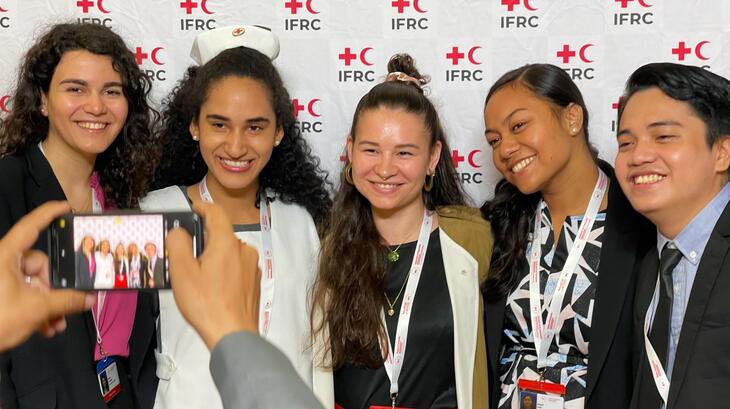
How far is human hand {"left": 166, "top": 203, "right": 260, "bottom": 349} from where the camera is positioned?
0.94 meters

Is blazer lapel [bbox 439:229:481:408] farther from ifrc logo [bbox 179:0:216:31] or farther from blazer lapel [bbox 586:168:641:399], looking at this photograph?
ifrc logo [bbox 179:0:216:31]

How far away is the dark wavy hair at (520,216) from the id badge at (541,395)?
12.2 inches

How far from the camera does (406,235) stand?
2535mm

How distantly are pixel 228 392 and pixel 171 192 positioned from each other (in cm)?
175

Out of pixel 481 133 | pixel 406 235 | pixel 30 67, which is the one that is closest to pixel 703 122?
pixel 406 235

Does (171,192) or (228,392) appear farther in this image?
(171,192)

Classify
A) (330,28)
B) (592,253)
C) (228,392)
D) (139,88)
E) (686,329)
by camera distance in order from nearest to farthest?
(228,392), (686,329), (592,253), (139,88), (330,28)

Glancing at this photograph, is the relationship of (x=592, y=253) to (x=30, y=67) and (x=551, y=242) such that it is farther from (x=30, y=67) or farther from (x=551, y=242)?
(x=30, y=67)

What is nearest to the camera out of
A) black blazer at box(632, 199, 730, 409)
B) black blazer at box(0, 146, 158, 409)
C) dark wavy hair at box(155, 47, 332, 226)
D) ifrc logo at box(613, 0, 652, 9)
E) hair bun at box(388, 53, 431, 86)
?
black blazer at box(632, 199, 730, 409)

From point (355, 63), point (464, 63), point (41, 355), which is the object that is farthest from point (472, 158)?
point (41, 355)

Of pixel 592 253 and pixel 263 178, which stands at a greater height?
pixel 263 178

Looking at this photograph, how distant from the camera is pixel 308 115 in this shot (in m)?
3.13

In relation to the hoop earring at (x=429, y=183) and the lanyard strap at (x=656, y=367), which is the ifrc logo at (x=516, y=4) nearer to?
the hoop earring at (x=429, y=183)

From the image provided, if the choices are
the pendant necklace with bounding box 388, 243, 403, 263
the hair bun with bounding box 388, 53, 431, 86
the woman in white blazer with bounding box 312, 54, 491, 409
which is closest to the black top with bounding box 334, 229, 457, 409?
the woman in white blazer with bounding box 312, 54, 491, 409
